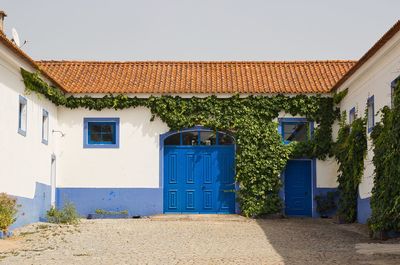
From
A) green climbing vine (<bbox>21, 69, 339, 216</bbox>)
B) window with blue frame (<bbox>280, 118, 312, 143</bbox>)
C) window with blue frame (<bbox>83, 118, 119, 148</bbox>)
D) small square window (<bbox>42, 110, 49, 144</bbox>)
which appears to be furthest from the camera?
window with blue frame (<bbox>280, 118, 312, 143</bbox>)

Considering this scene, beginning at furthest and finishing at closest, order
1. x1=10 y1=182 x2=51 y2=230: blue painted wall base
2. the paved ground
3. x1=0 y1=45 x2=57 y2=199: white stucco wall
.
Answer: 1. x1=10 y1=182 x2=51 y2=230: blue painted wall base
2. x1=0 y1=45 x2=57 y2=199: white stucco wall
3. the paved ground

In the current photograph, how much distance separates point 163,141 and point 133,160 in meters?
1.21

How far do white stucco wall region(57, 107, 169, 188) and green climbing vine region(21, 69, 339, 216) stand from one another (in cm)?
34

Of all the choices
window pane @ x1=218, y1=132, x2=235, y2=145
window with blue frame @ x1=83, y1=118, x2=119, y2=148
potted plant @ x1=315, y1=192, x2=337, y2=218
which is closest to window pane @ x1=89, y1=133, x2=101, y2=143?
window with blue frame @ x1=83, y1=118, x2=119, y2=148

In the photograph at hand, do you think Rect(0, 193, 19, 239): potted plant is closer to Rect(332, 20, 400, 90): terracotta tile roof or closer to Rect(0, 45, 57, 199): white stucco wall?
Rect(0, 45, 57, 199): white stucco wall

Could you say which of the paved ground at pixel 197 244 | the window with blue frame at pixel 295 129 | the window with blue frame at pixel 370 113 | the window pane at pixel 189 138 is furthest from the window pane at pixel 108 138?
the window with blue frame at pixel 370 113

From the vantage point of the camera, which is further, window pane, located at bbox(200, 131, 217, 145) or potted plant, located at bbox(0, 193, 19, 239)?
window pane, located at bbox(200, 131, 217, 145)

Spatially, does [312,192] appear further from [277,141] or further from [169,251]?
[169,251]

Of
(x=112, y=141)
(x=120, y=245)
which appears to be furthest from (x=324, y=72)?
(x=120, y=245)

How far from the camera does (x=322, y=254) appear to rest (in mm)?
13180

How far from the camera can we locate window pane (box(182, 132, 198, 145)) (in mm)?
23547

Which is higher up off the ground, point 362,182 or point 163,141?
point 163,141

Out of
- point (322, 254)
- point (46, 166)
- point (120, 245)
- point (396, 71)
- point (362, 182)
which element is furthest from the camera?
point (46, 166)

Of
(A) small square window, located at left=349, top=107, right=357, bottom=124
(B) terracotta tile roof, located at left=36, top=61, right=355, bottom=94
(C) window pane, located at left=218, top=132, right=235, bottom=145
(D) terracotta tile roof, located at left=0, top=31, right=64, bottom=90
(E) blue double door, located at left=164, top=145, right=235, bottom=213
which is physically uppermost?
(B) terracotta tile roof, located at left=36, top=61, right=355, bottom=94
